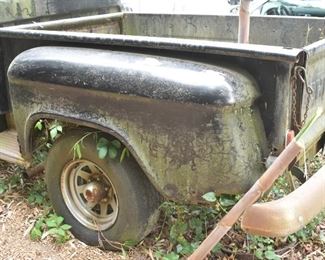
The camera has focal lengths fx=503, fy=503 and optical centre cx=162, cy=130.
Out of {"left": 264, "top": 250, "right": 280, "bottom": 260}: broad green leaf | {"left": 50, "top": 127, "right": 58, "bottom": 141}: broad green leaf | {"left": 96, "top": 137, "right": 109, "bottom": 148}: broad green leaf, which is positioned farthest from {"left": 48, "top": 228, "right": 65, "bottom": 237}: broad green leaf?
{"left": 264, "top": 250, "right": 280, "bottom": 260}: broad green leaf

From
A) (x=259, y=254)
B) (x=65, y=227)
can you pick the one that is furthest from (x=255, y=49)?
(x=65, y=227)

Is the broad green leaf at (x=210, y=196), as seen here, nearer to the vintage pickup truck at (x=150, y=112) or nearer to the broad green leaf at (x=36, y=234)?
the vintage pickup truck at (x=150, y=112)

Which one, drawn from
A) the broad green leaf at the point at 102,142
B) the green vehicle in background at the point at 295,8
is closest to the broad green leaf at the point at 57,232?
the broad green leaf at the point at 102,142

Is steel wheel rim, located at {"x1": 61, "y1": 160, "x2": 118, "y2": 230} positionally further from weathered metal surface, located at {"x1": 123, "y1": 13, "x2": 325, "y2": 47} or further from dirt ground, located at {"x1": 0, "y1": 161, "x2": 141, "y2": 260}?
weathered metal surface, located at {"x1": 123, "y1": 13, "x2": 325, "y2": 47}

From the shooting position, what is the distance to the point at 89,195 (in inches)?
112

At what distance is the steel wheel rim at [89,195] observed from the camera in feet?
9.36

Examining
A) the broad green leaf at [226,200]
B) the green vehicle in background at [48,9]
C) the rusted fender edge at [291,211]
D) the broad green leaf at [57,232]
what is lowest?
the broad green leaf at [57,232]

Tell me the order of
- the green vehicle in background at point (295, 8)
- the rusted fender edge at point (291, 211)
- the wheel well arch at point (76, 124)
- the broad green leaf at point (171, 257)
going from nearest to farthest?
the rusted fender edge at point (291, 211), the wheel well arch at point (76, 124), the broad green leaf at point (171, 257), the green vehicle in background at point (295, 8)

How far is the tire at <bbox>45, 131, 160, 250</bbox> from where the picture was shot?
2.68 meters

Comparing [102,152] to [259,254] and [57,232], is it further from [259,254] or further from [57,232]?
[259,254]

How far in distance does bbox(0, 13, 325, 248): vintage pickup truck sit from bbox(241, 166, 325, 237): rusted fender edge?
1.1 inches

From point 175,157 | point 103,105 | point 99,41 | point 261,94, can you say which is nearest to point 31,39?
point 99,41

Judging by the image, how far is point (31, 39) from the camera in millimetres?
2965

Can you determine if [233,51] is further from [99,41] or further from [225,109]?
[99,41]
